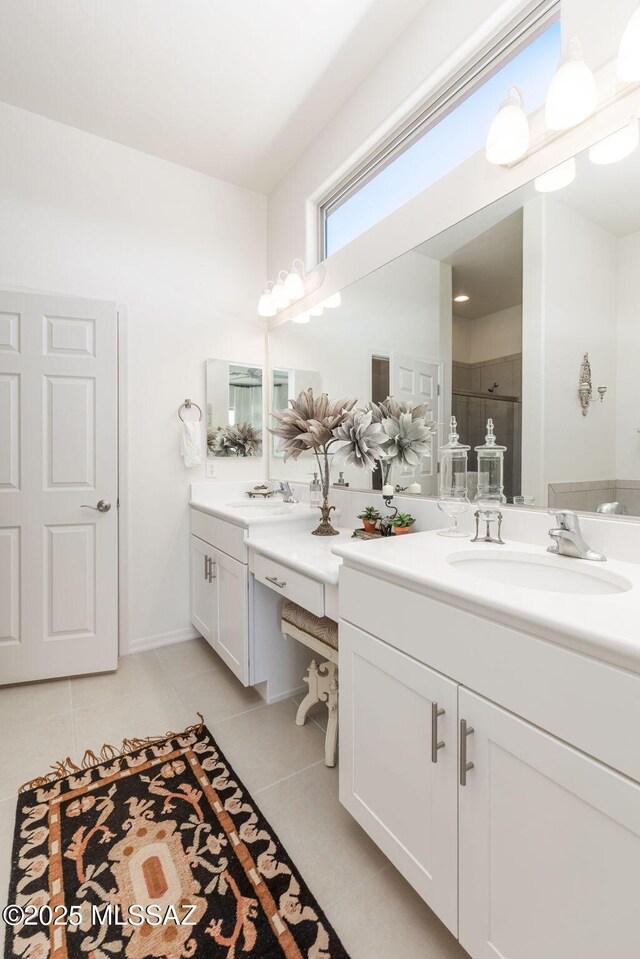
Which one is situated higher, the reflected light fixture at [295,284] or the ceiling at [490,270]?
the reflected light fixture at [295,284]

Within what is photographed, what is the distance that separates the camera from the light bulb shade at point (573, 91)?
1.12 meters

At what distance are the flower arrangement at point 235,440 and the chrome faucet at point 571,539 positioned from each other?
2056 mm

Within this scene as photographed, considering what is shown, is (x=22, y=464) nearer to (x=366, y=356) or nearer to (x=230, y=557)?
(x=230, y=557)

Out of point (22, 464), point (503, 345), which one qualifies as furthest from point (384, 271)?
point (22, 464)

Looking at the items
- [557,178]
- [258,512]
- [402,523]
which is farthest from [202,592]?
[557,178]

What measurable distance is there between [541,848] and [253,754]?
3.96 ft

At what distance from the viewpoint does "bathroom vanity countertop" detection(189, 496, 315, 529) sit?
6.30 feet

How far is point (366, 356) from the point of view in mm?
2098

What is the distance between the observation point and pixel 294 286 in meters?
2.47

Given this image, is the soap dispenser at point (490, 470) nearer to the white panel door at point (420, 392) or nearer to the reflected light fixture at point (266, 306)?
the white panel door at point (420, 392)

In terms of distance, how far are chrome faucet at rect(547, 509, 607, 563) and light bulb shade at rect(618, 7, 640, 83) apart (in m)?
1.09

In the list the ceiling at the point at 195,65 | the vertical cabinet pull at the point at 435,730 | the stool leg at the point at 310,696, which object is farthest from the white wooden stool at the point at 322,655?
the ceiling at the point at 195,65

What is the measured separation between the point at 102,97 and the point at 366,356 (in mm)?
1807

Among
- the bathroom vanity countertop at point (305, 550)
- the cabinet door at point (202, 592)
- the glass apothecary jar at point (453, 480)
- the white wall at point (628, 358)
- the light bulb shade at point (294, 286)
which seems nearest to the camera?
the white wall at point (628, 358)
